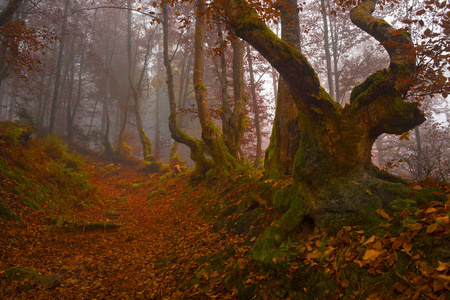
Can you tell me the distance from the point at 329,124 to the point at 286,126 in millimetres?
2000

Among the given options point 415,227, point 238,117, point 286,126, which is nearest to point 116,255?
point 286,126

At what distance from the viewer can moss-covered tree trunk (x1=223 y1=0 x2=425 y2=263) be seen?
339 cm

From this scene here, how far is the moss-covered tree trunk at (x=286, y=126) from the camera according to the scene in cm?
557

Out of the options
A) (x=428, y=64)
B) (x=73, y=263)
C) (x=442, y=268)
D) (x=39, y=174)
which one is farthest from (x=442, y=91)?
(x=39, y=174)

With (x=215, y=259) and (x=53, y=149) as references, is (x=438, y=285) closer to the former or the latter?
(x=215, y=259)

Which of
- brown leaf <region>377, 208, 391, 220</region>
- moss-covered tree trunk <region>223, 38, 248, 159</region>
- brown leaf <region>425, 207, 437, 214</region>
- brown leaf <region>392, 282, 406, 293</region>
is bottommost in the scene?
brown leaf <region>392, 282, 406, 293</region>

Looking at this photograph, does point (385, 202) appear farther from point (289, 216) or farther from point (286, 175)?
point (286, 175)

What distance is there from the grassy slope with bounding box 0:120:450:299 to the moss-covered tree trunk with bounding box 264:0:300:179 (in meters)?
0.52

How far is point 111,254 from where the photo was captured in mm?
5602

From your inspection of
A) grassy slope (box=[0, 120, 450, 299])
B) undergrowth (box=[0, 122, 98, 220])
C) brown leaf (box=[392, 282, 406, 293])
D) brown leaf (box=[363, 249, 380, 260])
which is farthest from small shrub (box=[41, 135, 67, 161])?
brown leaf (box=[392, 282, 406, 293])

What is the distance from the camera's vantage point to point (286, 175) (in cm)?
555

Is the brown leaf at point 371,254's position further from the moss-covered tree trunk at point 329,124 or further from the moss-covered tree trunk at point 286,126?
the moss-covered tree trunk at point 286,126

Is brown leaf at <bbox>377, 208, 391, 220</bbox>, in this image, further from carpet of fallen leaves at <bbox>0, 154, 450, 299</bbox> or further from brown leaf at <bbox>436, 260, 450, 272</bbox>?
brown leaf at <bbox>436, 260, 450, 272</bbox>

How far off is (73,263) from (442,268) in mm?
5904
